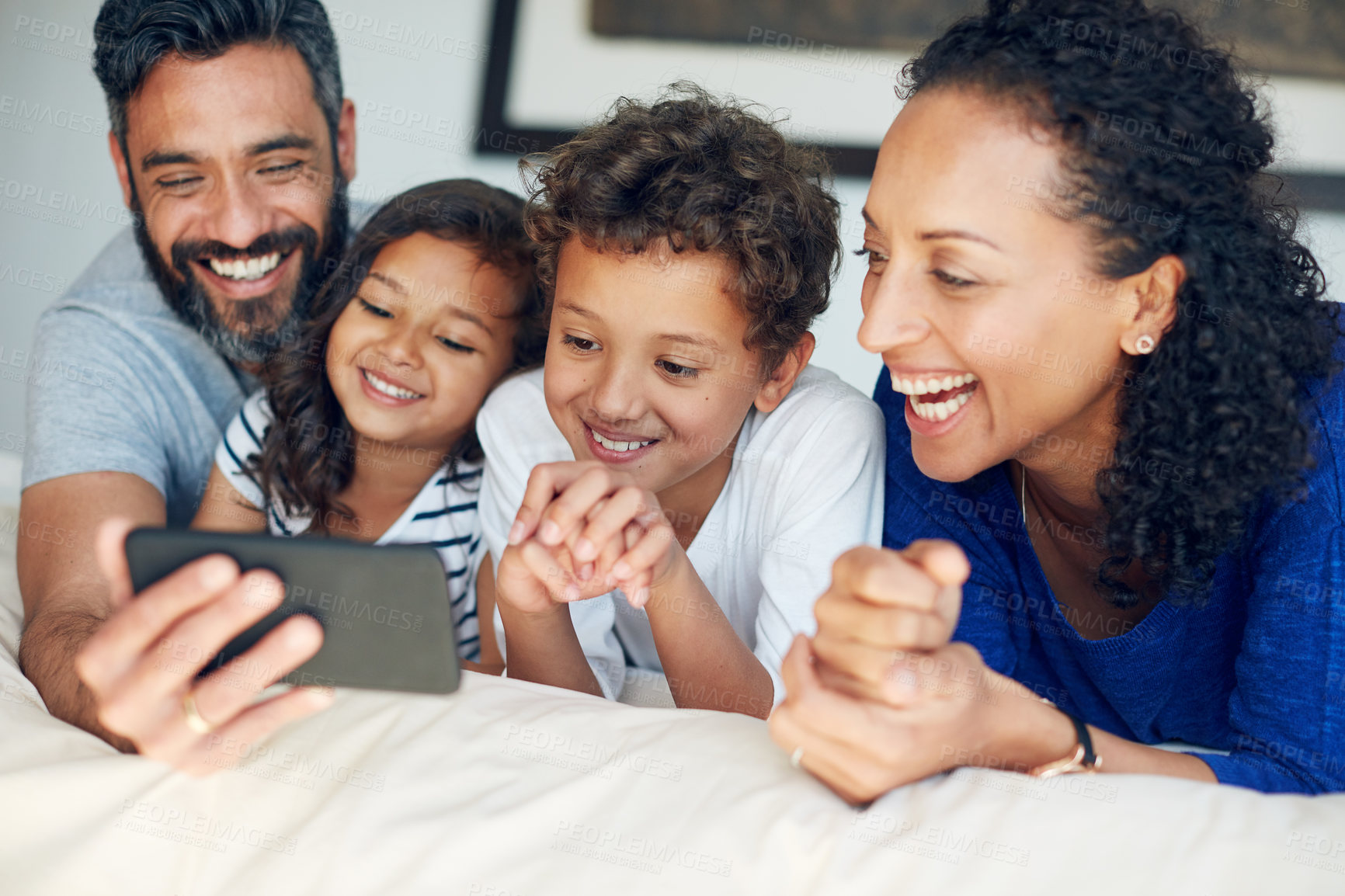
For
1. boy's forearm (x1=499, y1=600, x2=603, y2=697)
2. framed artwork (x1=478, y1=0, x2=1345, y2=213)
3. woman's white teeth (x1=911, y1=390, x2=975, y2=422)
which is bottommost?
boy's forearm (x1=499, y1=600, x2=603, y2=697)

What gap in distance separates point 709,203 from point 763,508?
40 centimetres

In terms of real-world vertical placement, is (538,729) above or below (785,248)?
below

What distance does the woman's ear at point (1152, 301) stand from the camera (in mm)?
984

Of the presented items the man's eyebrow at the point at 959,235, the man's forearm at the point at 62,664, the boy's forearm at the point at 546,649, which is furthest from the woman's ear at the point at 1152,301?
the man's forearm at the point at 62,664

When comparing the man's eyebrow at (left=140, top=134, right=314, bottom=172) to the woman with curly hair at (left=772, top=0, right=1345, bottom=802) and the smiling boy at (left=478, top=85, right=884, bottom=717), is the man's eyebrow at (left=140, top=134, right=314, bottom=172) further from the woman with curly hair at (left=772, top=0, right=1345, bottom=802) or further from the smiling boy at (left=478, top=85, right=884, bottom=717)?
the woman with curly hair at (left=772, top=0, right=1345, bottom=802)

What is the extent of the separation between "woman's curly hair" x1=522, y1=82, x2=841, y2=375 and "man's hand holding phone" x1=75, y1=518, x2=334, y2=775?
61 centimetres

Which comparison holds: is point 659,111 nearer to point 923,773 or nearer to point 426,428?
point 426,428

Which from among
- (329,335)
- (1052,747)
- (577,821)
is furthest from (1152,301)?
(329,335)

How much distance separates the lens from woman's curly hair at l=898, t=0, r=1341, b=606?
3.13ft

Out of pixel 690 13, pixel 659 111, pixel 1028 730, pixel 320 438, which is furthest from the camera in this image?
pixel 690 13

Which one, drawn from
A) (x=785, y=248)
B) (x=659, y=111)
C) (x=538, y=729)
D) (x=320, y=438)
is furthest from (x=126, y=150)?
(x=538, y=729)

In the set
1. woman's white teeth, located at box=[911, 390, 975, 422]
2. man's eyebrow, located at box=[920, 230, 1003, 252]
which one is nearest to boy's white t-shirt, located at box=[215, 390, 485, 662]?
woman's white teeth, located at box=[911, 390, 975, 422]

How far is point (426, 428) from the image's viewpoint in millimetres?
1466

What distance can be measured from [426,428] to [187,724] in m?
0.68
